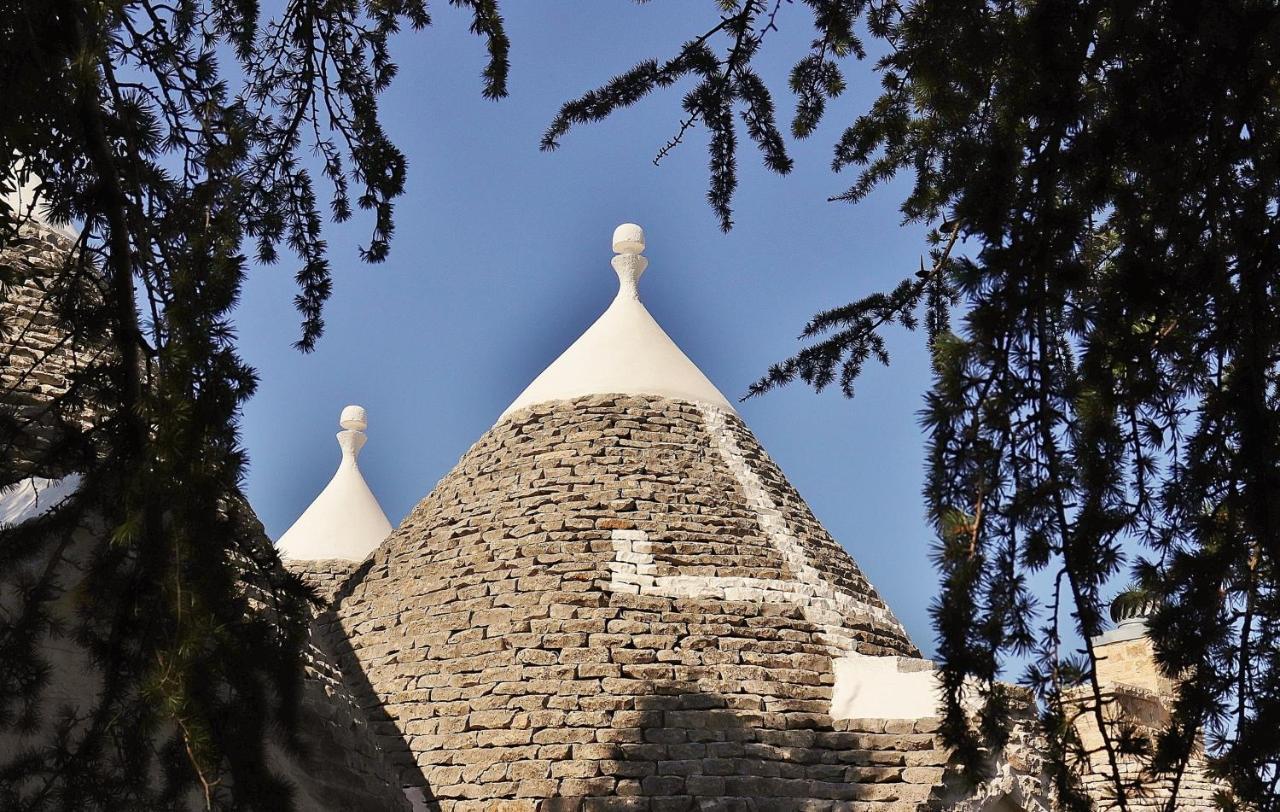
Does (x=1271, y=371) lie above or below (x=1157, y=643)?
above

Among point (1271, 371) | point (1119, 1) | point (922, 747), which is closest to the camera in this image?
point (1119, 1)

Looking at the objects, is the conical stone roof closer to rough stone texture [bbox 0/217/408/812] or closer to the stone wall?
the stone wall

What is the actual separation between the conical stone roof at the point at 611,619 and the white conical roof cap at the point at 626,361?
0.38 feet

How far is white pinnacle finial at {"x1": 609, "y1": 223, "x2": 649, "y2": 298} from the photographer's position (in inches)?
542

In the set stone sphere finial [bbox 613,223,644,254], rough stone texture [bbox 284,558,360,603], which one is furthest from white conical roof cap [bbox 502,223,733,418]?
rough stone texture [bbox 284,558,360,603]

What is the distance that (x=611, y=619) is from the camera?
1067cm

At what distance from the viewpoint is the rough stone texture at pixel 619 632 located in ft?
32.5

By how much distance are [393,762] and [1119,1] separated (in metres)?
8.37

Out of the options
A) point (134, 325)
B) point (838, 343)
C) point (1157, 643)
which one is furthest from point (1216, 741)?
point (134, 325)

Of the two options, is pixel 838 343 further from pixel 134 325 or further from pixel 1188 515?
pixel 134 325

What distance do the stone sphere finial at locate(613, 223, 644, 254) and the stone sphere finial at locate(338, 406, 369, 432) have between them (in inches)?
192

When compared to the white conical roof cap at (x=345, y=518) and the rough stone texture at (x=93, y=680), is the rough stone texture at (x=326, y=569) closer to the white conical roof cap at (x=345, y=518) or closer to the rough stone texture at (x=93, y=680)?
the white conical roof cap at (x=345, y=518)

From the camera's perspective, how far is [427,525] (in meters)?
12.3

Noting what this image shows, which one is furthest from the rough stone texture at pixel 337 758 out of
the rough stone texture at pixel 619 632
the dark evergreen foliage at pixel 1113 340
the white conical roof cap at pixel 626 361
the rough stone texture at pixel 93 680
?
the dark evergreen foliage at pixel 1113 340
